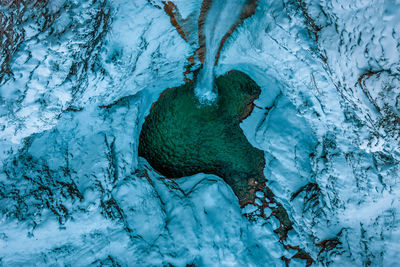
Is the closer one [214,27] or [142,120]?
[214,27]

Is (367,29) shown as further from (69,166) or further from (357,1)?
(69,166)

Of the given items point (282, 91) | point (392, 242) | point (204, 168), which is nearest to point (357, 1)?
point (282, 91)

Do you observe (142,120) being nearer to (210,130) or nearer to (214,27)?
(210,130)

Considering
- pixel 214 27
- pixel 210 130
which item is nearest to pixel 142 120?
pixel 210 130

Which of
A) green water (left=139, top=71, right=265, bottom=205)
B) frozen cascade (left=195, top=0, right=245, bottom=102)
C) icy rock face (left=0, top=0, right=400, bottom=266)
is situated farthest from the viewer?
green water (left=139, top=71, right=265, bottom=205)

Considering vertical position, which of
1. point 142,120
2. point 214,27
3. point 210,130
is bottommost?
point 210,130

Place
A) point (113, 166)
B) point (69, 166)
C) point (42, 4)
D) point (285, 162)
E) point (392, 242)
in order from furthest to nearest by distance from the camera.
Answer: point (285, 162)
point (113, 166)
point (69, 166)
point (392, 242)
point (42, 4)
